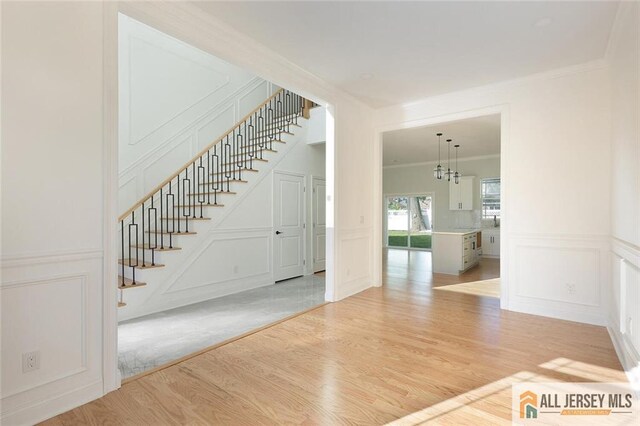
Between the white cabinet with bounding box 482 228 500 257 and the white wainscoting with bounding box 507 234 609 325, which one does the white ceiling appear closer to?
the white wainscoting with bounding box 507 234 609 325

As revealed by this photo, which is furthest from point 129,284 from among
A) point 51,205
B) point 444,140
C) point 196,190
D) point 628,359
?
point 444,140

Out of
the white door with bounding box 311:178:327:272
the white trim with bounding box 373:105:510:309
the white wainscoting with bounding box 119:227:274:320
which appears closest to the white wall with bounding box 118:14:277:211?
the white wainscoting with bounding box 119:227:274:320

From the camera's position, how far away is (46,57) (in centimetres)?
194

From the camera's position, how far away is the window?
30.7 ft

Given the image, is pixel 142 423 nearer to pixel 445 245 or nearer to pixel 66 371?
pixel 66 371

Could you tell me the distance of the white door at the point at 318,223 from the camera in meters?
6.85

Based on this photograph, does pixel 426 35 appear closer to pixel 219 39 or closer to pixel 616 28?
pixel 616 28

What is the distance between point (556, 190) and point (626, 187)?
126 cm

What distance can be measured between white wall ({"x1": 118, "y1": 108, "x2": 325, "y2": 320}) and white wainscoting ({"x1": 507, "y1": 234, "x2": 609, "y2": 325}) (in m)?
3.76

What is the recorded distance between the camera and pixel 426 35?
304 cm

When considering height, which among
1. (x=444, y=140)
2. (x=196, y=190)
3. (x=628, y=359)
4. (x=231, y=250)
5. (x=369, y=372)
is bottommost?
(x=369, y=372)

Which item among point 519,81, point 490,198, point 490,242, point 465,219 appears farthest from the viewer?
point 465,219

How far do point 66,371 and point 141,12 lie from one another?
99.3 inches

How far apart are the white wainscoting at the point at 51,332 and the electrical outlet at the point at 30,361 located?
0.02m
